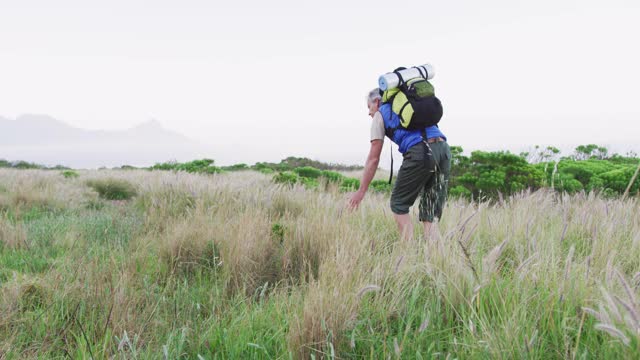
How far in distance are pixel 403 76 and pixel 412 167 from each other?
914mm

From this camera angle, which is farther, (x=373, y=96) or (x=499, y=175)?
(x=499, y=175)

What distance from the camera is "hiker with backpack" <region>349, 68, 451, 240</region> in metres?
3.99

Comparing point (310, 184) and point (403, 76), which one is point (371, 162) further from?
point (310, 184)

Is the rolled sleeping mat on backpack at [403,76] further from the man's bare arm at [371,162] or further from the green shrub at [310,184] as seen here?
the green shrub at [310,184]

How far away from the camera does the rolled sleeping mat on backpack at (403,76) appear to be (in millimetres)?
4047

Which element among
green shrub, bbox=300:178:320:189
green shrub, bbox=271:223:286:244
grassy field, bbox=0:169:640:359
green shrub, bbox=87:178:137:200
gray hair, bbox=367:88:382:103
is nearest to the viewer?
grassy field, bbox=0:169:640:359

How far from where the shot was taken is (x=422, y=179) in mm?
4117

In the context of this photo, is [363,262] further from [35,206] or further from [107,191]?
[107,191]

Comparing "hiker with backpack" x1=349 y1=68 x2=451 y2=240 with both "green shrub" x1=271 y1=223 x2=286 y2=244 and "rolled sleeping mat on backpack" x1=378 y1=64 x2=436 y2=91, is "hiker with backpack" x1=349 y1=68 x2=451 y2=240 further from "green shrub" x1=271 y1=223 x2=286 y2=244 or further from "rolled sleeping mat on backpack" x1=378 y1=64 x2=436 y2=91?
"green shrub" x1=271 y1=223 x2=286 y2=244

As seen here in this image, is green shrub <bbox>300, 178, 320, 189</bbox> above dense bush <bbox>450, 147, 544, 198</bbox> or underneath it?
underneath

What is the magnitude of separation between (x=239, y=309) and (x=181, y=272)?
40.9 inches

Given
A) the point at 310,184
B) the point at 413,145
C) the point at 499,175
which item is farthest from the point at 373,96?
the point at 499,175

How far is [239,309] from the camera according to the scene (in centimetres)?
293

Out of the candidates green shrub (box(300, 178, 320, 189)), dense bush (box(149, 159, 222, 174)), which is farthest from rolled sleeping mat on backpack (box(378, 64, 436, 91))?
dense bush (box(149, 159, 222, 174))
